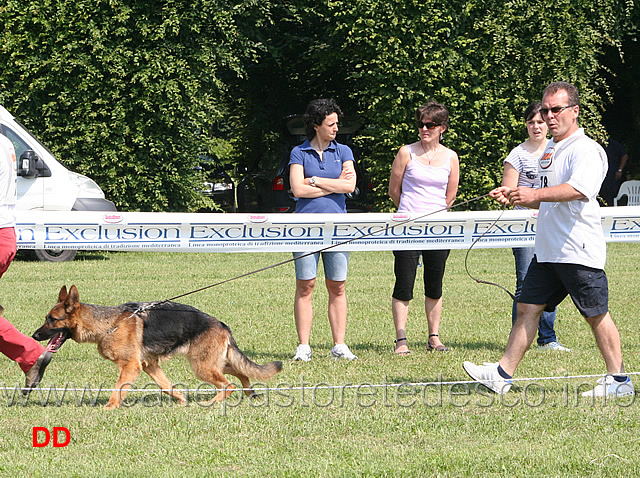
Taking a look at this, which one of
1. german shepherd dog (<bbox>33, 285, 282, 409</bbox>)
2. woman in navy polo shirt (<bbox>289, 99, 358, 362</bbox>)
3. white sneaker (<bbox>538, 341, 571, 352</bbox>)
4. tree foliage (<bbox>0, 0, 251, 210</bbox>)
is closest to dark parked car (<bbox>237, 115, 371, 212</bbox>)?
tree foliage (<bbox>0, 0, 251, 210</bbox>)

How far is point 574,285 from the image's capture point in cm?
562

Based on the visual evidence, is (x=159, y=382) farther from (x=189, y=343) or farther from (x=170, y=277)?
(x=170, y=277)

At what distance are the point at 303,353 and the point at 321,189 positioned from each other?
52.7 inches

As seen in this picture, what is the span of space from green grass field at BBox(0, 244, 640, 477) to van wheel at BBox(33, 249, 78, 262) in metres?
5.36

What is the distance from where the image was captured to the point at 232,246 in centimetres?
738

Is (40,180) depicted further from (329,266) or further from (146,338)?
(146,338)

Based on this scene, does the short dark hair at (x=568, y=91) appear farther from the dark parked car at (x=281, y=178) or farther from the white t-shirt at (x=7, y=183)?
the dark parked car at (x=281, y=178)

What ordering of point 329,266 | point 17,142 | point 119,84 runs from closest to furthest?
point 329,266 → point 17,142 → point 119,84

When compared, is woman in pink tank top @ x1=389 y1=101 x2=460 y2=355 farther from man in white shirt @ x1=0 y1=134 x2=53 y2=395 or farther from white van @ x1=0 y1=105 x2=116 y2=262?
white van @ x1=0 y1=105 x2=116 y2=262

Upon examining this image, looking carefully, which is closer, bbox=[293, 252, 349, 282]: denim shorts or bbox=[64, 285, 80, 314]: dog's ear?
bbox=[64, 285, 80, 314]: dog's ear

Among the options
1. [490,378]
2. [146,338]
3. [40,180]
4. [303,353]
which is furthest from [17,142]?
[490,378]

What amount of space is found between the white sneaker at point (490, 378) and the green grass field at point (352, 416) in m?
0.09

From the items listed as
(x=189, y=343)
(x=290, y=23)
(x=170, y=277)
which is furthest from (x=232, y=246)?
(x=290, y=23)

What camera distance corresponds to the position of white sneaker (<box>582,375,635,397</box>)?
18.5ft
